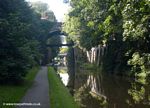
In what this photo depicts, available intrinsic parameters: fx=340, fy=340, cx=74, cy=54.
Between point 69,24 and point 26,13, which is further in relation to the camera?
point 69,24

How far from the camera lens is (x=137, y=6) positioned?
9.42 m

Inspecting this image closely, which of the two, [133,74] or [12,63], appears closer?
[12,63]

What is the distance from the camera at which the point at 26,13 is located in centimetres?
4153

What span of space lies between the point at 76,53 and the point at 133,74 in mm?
45126

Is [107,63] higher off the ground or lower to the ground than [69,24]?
lower

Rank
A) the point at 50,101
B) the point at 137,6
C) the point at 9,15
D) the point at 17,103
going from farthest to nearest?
1. the point at 9,15
2. the point at 50,101
3. the point at 17,103
4. the point at 137,6

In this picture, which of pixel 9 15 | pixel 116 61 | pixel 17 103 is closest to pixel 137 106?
pixel 17 103

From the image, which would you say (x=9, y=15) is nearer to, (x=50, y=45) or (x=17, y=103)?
(x=17, y=103)

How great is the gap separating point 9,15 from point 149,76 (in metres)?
19.3

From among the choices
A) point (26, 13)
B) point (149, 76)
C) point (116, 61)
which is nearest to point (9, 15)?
point (26, 13)

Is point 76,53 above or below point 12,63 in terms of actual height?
below

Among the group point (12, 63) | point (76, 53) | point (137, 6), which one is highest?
point (137, 6)

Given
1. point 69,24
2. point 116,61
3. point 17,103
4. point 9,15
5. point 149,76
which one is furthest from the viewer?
point 69,24

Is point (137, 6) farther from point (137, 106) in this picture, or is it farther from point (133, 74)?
point (133, 74)
